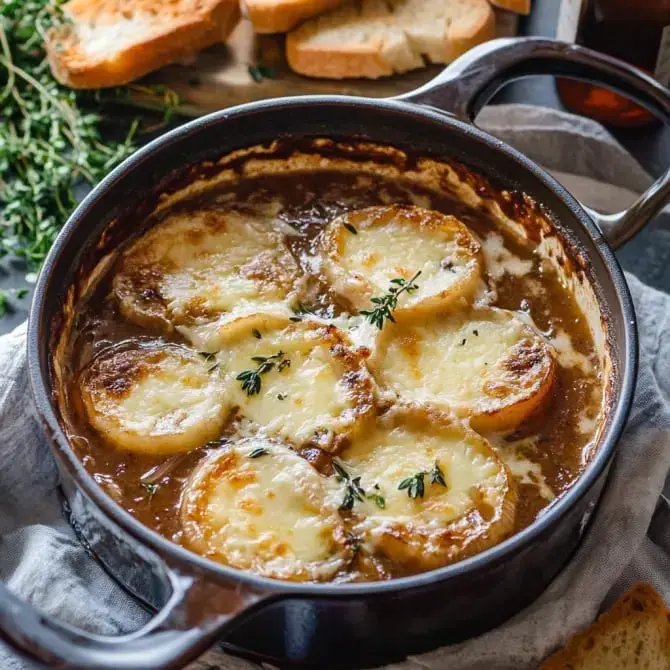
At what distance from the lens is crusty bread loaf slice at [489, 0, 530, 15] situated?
3676 mm

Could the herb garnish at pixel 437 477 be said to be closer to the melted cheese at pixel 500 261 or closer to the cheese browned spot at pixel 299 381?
the cheese browned spot at pixel 299 381

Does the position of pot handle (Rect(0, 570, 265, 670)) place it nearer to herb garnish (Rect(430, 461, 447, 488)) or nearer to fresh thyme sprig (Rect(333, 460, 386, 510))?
fresh thyme sprig (Rect(333, 460, 386, 510))

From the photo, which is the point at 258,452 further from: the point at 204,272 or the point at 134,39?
the point at 134,39

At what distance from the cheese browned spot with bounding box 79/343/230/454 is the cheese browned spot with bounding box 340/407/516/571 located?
0.32 m

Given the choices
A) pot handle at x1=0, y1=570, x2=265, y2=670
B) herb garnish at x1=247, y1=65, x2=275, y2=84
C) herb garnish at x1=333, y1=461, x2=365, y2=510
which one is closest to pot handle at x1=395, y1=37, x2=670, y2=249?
herb garnish at x1=333, y1=461, x2=365, y2=510

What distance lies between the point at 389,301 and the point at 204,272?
467 mm

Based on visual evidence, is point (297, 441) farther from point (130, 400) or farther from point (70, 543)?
point (70, 543)

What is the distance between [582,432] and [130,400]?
100cm

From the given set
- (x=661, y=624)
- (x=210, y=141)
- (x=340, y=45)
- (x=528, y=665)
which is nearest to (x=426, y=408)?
(x=528, y=665)

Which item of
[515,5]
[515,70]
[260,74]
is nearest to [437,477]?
[515,70]

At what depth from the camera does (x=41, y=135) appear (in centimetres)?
357

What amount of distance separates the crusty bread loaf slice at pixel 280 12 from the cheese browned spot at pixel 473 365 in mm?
1574

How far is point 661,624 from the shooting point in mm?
2273

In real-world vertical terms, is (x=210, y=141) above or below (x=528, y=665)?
above
